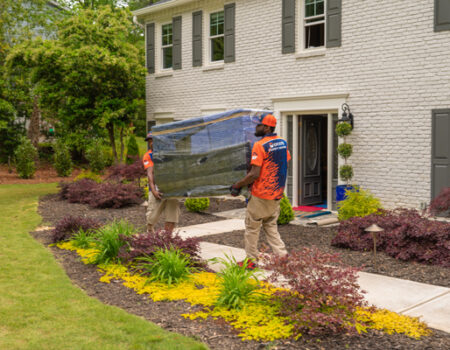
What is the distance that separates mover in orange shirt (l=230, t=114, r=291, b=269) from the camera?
227 inches

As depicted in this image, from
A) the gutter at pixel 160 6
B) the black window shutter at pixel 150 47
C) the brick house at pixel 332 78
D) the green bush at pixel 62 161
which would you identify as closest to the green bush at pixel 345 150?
the brick house at pixel 332 78

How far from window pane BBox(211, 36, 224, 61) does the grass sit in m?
9.08

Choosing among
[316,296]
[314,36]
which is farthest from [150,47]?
[316,296]

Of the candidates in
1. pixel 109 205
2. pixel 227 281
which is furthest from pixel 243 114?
pixel 109 205

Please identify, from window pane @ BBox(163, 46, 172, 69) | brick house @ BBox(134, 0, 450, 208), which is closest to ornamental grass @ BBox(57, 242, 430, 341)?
brick house @ BBox(134, 0, 450, 208)

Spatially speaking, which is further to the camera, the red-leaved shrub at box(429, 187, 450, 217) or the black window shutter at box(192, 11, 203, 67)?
the black window shutter at box(192, 11, 203, 67)

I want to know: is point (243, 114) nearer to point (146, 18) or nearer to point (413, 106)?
point (413, 106)

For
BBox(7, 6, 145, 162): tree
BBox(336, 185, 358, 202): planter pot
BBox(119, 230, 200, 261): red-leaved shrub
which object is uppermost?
BBox(7, 6, 145, 162): tree

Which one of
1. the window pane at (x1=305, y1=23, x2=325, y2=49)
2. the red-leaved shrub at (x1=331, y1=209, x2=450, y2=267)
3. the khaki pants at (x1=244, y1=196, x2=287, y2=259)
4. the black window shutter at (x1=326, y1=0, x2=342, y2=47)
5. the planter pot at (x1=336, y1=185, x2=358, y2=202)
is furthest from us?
the window pane at (x1=305, y1=23, x2=325, y2=49)

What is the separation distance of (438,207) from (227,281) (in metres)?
4.53

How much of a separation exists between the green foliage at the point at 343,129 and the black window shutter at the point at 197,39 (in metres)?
5.61

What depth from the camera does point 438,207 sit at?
7.89 m

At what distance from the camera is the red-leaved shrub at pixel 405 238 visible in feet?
21.7

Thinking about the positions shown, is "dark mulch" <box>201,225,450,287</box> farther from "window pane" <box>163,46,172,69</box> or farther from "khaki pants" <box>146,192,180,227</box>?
"window pane" <box>163,46,172,69</box>
